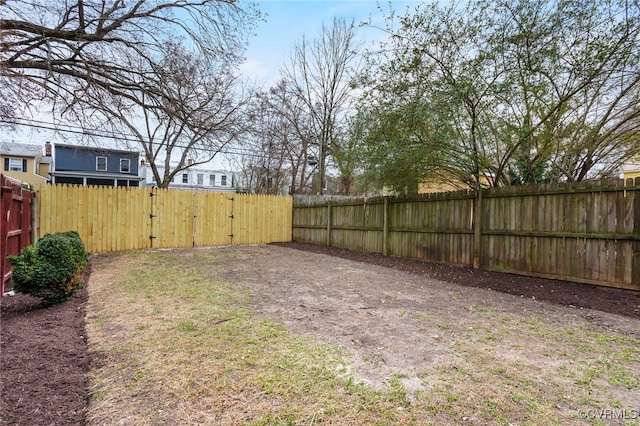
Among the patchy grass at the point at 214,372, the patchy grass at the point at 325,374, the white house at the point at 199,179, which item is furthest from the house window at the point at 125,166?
the patchy grass at the point at 325,374

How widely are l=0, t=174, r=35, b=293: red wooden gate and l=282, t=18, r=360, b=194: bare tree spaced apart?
951cm

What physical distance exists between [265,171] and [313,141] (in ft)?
19.1

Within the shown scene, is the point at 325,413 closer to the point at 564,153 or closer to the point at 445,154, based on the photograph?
the point at 445,154

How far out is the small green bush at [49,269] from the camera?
342 cm

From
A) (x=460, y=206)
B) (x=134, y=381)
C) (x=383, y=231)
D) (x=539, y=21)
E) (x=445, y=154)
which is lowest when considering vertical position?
(x=134, y=381)

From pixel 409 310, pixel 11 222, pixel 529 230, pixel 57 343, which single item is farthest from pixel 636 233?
pixel 11 222

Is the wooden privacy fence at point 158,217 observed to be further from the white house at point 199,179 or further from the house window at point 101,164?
the white house at point 199,179

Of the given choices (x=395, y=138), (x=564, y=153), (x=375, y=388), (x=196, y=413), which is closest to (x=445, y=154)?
(x=395, y=138)

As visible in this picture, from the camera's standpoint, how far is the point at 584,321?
340 cm

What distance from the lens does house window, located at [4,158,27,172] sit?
65.3ft

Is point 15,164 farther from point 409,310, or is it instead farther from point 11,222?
point 409,310

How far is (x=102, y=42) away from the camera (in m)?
5.66

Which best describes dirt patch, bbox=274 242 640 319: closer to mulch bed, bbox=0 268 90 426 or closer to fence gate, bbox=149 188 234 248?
mulch bed, bbox=0 268 90 426

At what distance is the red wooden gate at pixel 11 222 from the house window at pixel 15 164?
65.4 feet
